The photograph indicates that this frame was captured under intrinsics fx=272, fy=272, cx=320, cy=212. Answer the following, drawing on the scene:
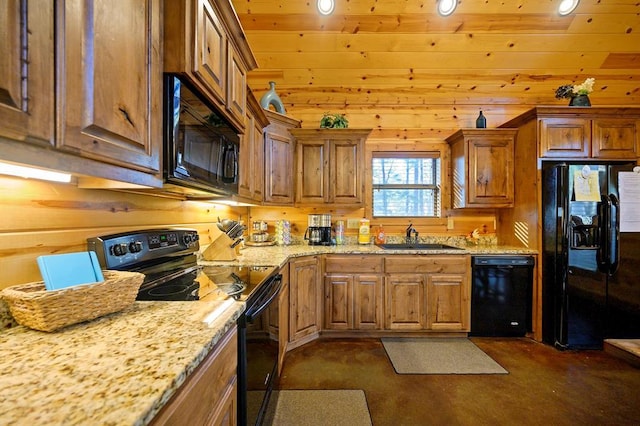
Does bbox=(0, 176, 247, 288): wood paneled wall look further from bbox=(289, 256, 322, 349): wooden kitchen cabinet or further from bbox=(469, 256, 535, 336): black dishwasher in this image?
bbox=(469, 256, 535, 336): black dishwasher

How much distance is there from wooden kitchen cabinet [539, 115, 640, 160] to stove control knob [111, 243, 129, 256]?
11.3 ft

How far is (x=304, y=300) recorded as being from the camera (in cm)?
251

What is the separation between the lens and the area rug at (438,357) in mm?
2166

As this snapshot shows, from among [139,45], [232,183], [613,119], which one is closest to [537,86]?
[613,119]

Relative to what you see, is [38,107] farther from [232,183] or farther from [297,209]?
[297,209]

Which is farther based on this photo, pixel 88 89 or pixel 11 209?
pixel 11 209

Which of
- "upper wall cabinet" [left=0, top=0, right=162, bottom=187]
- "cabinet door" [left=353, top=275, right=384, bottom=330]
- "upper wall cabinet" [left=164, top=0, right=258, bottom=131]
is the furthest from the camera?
"cabinet door" [left=353, top=275, right=384, bottom=330]

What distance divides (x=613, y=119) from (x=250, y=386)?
3.87 m

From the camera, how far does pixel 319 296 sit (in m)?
2.68

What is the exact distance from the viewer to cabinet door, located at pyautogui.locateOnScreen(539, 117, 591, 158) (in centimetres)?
266

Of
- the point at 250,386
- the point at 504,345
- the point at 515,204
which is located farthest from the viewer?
the point at 515,204

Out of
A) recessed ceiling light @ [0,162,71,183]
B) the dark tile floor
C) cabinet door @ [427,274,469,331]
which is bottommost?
the dark tile floor

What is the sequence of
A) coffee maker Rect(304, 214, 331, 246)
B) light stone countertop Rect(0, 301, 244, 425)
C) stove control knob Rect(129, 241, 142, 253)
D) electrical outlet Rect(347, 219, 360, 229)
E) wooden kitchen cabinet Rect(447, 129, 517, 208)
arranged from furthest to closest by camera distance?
electrical outlet Rect(347, 219, 360, 229), coffee maker Rect(304, 214, 331, 246), wooden kitchen cabinet Rect(447, 129, 517, 208), stove control knob Rect(129, 241, 142, 253), light stone countertop Rect(0, 301, 244, 425)

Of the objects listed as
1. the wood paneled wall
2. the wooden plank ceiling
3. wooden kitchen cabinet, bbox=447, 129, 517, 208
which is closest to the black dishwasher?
wooden kitchen cabinet, bbox=447, 129, 517, 208
